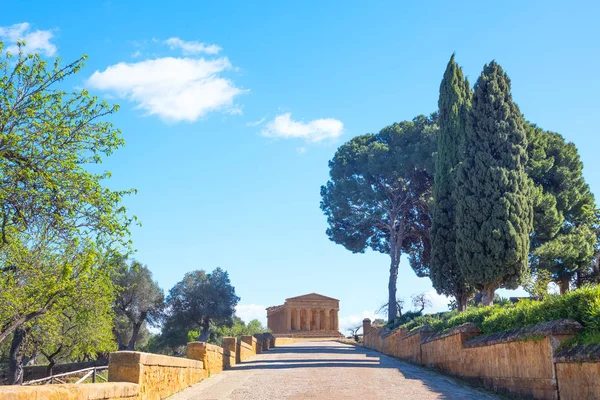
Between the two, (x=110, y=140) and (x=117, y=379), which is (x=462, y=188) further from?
(x=117, y=379)

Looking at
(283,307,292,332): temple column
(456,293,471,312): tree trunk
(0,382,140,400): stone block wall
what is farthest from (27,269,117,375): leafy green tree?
(283,307,292,332): temple column

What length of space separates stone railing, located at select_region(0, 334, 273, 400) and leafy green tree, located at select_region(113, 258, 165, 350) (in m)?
33.7

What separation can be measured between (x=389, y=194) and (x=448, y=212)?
1350 cm

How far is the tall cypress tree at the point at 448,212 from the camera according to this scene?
80.0 feet

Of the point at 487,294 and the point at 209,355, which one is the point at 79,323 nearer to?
the point at 209,355

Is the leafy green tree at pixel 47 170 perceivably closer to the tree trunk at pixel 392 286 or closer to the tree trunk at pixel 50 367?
the tree trunk at pixel 50 367

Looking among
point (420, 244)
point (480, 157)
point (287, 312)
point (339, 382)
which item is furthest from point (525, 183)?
point (287, 312)

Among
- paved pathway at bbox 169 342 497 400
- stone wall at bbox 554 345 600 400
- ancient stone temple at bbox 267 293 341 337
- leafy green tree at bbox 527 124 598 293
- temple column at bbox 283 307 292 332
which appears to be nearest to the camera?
stone wall at bbox 554 345 600 400

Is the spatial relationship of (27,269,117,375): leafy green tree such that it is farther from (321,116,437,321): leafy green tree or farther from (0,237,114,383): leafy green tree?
(321,116,437,321): leafy green tree

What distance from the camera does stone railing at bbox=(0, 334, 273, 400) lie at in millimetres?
5414

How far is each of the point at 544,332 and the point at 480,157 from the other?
43.3 ft

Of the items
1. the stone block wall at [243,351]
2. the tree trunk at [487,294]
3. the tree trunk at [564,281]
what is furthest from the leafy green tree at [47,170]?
the tree trunk at [564,281]

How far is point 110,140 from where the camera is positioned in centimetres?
1259

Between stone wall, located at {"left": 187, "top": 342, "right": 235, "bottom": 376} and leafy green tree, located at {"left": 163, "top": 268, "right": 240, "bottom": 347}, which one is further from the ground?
leafy green tree, located at {"left": 163, "top": 268, "right": 240, "bottom": 347}
